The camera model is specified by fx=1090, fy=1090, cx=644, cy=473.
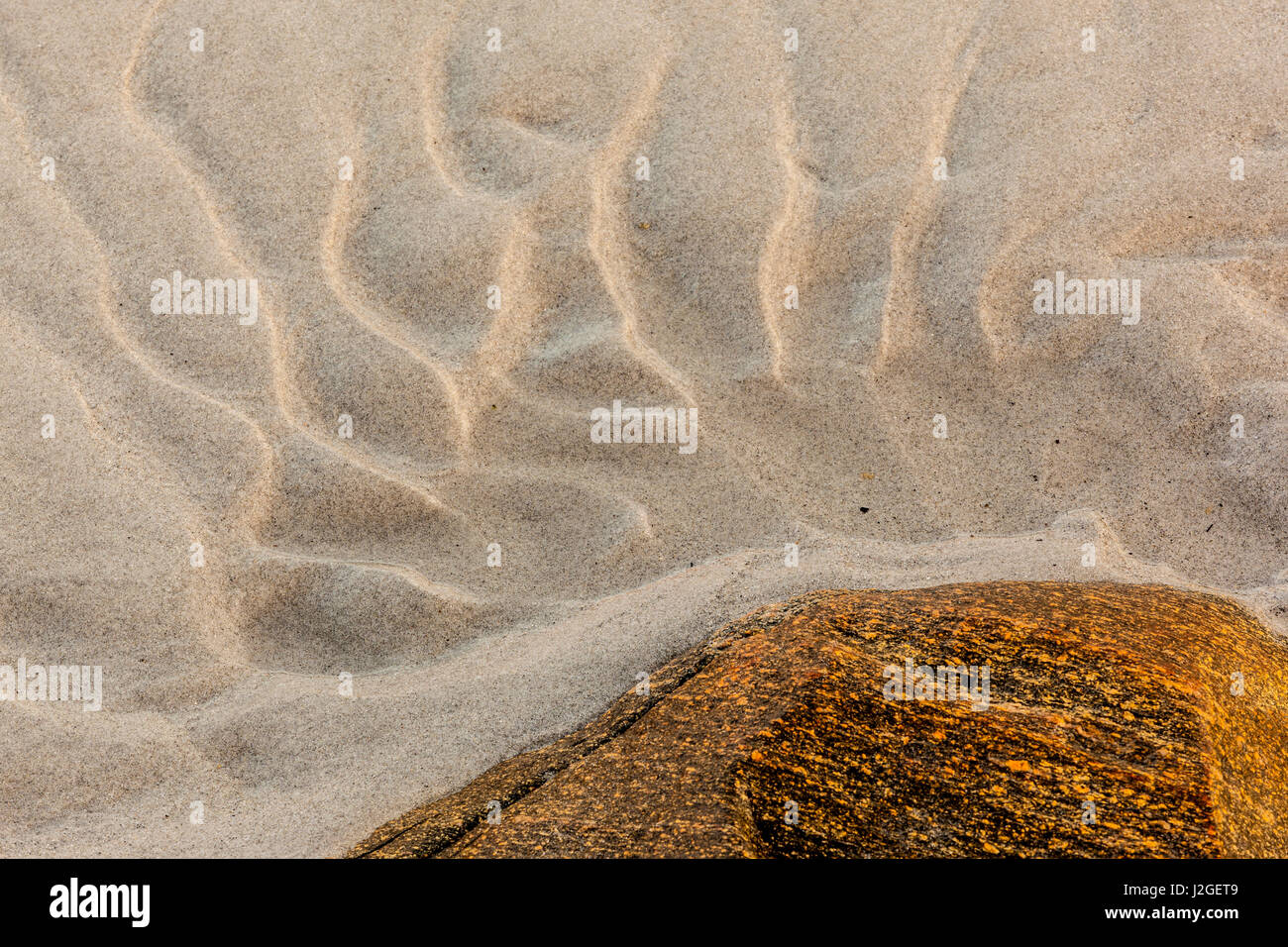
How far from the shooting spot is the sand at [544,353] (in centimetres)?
254

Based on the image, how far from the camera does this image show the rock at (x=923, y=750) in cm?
179

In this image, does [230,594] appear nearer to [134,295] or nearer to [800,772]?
[134,295]

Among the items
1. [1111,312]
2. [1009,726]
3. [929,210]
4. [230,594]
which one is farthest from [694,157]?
[1009,726]

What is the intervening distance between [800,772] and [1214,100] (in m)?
2.90

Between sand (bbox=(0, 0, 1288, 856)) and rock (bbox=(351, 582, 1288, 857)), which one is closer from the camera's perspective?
rock (bbox=(351, 582, 1288, 857))

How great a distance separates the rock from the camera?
5.89 feet

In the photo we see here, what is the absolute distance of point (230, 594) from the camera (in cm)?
270

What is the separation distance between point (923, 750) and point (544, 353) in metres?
1.72

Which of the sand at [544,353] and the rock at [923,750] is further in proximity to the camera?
the sand at [544,353]

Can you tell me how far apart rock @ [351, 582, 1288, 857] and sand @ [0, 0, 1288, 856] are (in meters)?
0.27

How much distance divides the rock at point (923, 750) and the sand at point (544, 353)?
0.27 m

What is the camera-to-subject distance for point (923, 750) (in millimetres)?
1934

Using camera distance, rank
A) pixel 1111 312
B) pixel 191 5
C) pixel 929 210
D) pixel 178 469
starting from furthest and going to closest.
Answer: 1. pixel 191 5
2. pixel 929 210
3. pixel 1111 312
4. pixel 178 469

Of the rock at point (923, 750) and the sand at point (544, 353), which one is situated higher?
the sand at point (544, 353)
